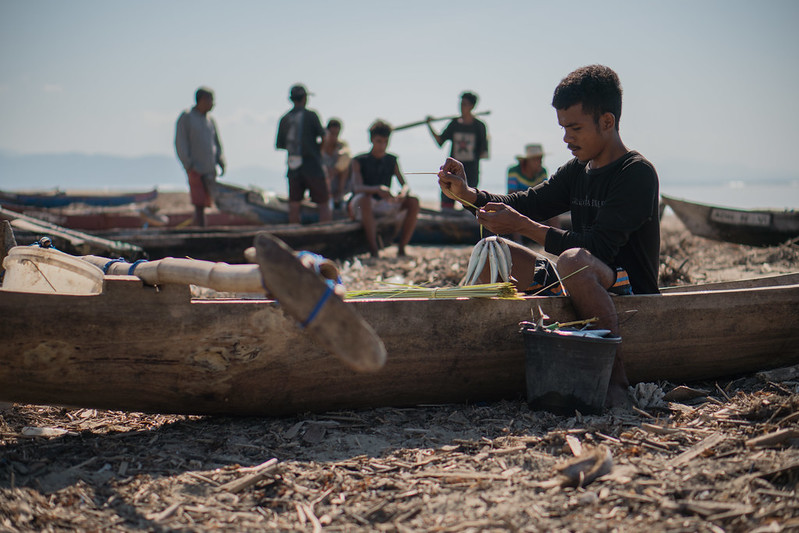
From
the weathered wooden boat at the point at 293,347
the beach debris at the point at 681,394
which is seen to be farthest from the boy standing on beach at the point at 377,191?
the beach debris at the point at 681,394

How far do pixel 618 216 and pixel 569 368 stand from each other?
2.91 ft

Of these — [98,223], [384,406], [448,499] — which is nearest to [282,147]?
[98,223]

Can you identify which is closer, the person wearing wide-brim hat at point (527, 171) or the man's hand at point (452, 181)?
the man's hand at point (452, 181)

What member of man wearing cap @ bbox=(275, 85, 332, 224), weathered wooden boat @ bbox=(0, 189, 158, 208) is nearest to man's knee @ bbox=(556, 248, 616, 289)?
man wearing cap @ bbox=(275, 85, 332, 224)

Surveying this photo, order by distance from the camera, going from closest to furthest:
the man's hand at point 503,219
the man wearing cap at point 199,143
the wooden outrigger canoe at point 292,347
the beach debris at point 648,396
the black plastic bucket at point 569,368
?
the wooden outrigger canoe at point 292,347 → the black plastic bucket at point 569,368 → the beach debris at point 648,396 → the man's hand at point 503,219 → the man wearing cap at point 199,143

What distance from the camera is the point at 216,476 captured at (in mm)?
2514

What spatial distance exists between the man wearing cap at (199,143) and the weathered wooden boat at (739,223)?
296 inches

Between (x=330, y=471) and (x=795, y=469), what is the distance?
A: 1.84 metres

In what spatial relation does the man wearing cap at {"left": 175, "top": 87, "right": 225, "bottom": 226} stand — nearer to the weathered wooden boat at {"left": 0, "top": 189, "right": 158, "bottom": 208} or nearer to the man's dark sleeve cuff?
the weathered wooden boat at {"left": 0, "top": 189, "right": 158, "bottom": 208}

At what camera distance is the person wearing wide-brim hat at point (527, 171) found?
934 centimetres

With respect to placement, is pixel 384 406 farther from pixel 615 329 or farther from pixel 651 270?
pixel 651 270

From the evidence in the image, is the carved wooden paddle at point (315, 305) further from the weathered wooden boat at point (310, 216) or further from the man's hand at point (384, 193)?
the weathered wooden boat at point (310, 216)

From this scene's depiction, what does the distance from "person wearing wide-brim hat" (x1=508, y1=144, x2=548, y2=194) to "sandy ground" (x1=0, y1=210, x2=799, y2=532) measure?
20.6ft

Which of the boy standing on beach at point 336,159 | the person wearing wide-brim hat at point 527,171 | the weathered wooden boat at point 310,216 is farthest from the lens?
the boy standing on beach at point 336,159
